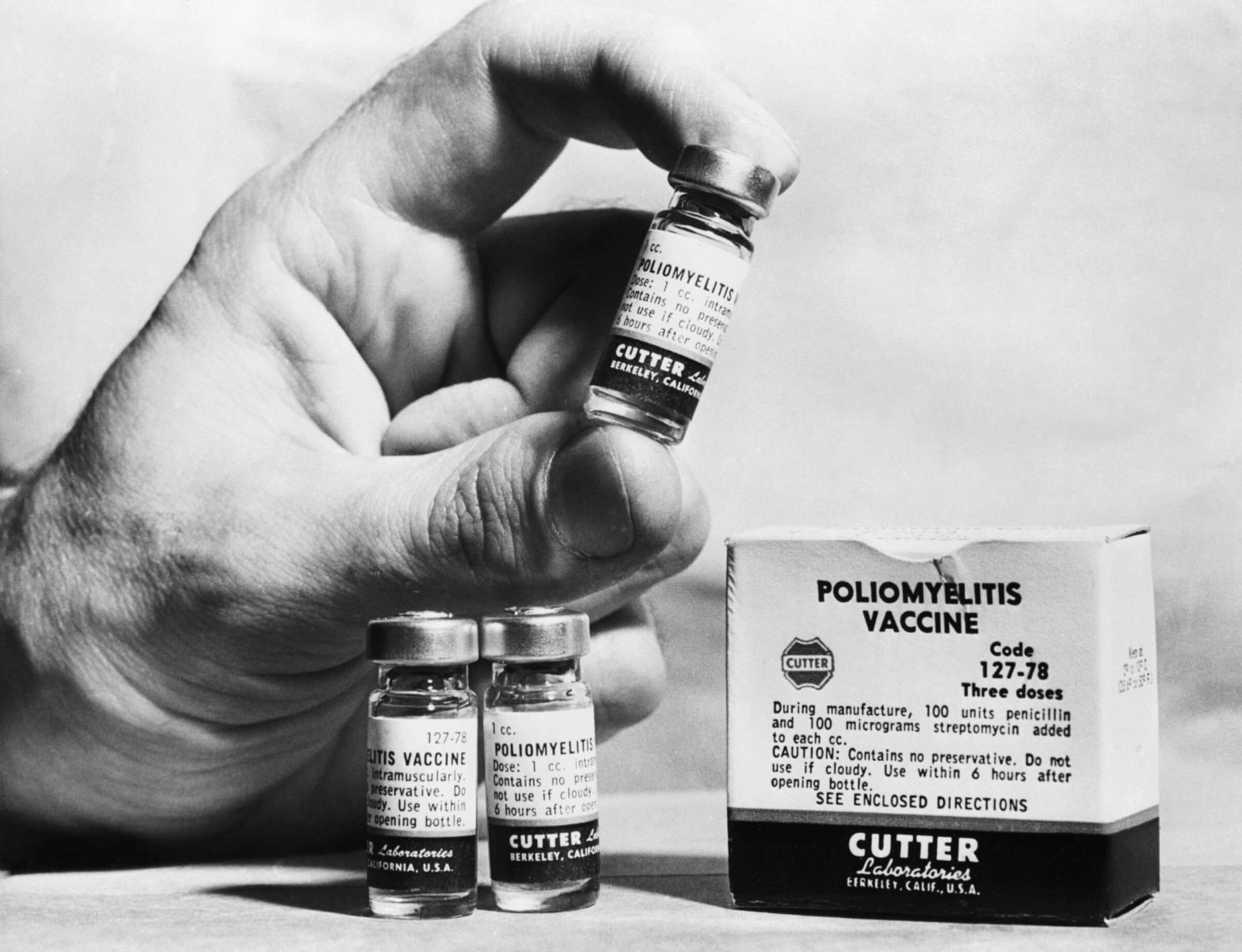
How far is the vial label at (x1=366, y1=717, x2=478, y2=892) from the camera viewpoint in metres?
0.90

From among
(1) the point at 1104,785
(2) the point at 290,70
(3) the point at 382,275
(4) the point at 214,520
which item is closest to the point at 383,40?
(2) the point at 290,70

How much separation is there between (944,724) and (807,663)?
0.27ft

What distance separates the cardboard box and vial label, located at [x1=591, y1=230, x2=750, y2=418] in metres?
0.11

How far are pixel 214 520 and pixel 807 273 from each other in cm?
53

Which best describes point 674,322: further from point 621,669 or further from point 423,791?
point 621,669

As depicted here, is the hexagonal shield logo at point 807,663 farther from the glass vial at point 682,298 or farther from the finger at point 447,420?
the finger at point 447,420

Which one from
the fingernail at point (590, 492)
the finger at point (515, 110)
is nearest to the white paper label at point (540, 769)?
the fingernail at point (590, 492)

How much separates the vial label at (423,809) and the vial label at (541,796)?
0.07 ft

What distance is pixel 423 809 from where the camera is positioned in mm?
898

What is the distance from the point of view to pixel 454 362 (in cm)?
123

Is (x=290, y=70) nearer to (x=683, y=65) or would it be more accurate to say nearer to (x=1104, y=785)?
(x=683, y=65)

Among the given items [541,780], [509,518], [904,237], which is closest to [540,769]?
[541,780]

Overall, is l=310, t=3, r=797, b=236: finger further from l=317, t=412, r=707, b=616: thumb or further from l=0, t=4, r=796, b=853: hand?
l=317, t=412, r=707, b=616: thumb

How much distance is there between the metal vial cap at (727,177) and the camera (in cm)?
90
